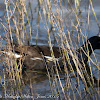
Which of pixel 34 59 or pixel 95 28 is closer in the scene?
pixel 34 59

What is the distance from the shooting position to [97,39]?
20.4 ft

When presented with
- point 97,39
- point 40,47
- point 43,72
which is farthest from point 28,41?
point 97,39

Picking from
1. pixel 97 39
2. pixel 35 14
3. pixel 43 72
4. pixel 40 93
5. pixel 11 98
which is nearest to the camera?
pixel 11 98

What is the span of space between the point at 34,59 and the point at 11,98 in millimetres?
2219

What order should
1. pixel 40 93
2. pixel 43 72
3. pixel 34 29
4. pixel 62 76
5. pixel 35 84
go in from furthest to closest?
pixel 34 29 < pixel 43 72 < pixel 62 76 < pixel 35 84 < pixel 40 93

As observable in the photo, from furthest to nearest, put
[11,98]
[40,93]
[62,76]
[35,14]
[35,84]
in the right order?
[35,14]
[62,76]
[35,84]
[40,93]
[11,98]

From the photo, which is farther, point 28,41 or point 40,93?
point 28,41

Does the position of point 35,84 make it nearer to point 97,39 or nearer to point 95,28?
point 97,39

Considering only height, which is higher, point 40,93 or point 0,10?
point 0,10

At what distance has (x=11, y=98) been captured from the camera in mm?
3574

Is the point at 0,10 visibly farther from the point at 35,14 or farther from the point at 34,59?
the point at 34,59

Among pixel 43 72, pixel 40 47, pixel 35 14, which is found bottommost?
pixel 43 72

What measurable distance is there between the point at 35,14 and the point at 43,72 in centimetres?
342

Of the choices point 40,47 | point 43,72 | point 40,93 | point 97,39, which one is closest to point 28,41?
point 40,47
